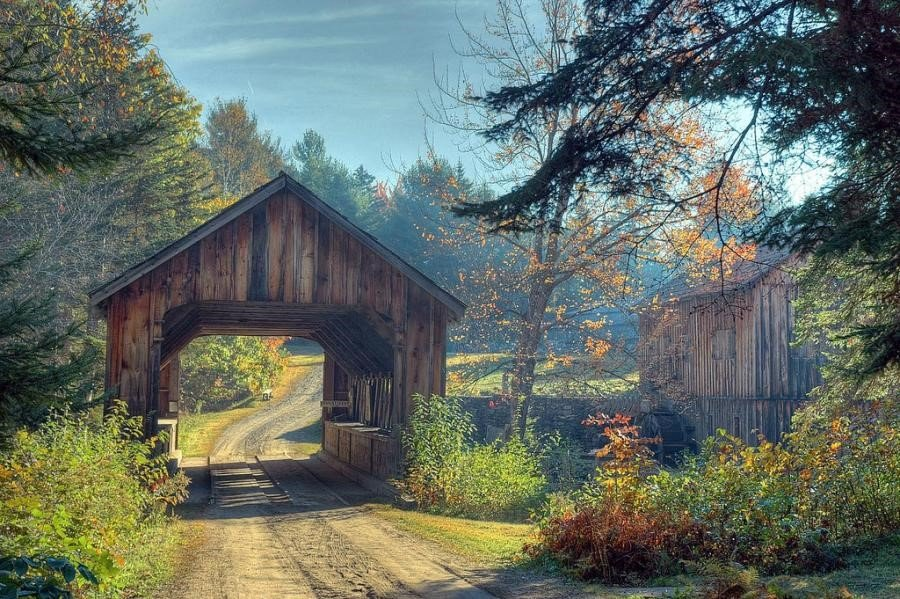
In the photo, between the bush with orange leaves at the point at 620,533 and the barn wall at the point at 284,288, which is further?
the barn wall at the point at 284,288

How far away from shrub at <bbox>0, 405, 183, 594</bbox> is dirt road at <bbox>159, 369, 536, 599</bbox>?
2.20 feet

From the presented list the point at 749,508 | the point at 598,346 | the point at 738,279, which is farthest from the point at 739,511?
the point at 738,279

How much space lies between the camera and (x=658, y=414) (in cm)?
3133

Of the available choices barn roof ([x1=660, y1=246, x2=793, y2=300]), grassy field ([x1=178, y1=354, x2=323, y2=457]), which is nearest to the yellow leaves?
barn roof ([x1=660, y1=246, x2=793, y2=300])

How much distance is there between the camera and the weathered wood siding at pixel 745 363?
25.4m

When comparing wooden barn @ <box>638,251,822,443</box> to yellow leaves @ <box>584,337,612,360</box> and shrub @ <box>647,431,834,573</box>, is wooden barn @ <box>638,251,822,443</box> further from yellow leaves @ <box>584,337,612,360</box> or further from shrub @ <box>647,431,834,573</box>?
shrub @ <box>647,431,834,573</box>

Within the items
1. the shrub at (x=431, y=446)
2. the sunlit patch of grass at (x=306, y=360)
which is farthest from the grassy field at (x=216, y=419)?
the shrub at (x=431, y=446)

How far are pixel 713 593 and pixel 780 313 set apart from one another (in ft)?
71.1

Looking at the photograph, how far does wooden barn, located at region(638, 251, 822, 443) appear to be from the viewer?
994 inches

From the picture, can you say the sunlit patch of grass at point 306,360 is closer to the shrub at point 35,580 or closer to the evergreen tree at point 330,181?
the evergreen tree at point 330,181

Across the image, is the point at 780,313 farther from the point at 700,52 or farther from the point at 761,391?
the point at 700,52

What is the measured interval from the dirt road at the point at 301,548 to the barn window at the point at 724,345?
14.6 m

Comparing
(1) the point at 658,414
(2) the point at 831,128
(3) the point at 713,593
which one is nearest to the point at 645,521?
(3) the point at 713,593

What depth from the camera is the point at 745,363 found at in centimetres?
2719
